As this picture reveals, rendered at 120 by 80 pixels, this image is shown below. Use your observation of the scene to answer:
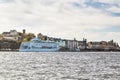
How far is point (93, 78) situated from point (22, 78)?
29.1 feet

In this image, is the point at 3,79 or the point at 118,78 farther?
the point at 118,78

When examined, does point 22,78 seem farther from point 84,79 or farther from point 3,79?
point 84,79

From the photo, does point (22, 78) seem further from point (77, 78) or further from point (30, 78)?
point (77, 78)

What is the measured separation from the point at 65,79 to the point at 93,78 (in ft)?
13.1

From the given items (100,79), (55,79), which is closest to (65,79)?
(55,79)

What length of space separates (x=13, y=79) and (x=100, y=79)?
10.7 meters

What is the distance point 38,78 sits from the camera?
52.3 m

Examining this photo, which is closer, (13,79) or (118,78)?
(13,79)

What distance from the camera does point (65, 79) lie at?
171 feet

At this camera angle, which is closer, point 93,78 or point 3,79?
point 3,79

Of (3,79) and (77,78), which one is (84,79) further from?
(3,79)

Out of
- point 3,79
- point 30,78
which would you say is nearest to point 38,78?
point 30,78

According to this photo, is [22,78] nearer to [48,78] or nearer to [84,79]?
[48,78]

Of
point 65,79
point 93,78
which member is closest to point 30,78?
point 65,79
